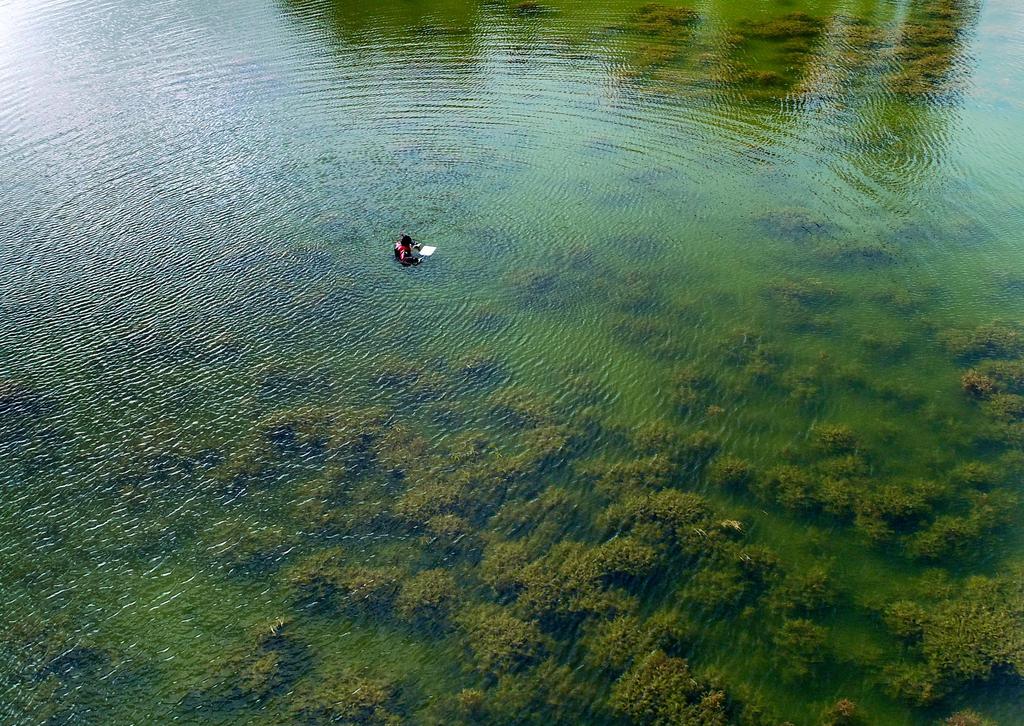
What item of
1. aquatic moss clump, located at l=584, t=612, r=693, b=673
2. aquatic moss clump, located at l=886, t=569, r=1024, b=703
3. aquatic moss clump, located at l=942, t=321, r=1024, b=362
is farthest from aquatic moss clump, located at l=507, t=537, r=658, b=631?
aquatic moss clump, located at l=942, t=321, r=1024, b=362

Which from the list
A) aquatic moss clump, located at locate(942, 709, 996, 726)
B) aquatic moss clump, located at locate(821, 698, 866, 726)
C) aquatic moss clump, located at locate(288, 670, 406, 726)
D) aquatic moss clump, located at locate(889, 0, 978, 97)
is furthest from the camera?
aquatic moss clump, located at locate(889, 0, 978, 97)

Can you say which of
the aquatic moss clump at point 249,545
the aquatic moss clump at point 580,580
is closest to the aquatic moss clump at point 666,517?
the aquatic moss clump at point 580,580

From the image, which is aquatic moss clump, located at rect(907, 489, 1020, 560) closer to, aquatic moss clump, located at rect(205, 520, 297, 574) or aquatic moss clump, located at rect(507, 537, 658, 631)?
aquatic moss clump, located at rect(507, 537, 658, 631)

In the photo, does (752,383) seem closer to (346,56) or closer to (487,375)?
(487,375)

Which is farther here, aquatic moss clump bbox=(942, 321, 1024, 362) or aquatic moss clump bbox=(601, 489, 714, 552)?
aquatic moss clump bbox=(942, 321, 1024, 362)

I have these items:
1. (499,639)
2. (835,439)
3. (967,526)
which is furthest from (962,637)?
(499,639)

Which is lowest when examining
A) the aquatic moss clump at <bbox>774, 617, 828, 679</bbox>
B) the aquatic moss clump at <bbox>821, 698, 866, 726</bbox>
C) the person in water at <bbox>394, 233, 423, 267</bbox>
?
the aquatic moss clump at <bbox>821, 698, 866, 726</bbox>

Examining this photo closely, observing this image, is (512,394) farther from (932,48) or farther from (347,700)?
(932,48)
